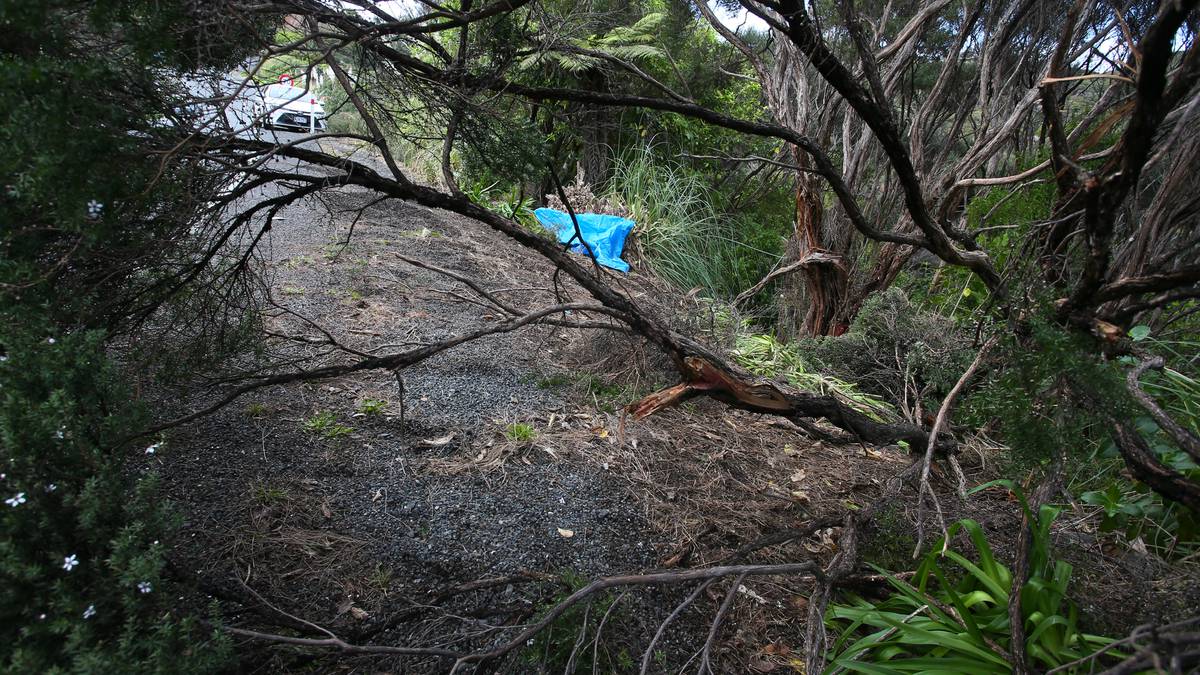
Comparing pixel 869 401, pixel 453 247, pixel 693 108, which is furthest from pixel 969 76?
pixel 693 108

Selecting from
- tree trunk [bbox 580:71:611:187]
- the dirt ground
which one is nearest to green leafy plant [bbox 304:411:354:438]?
the dirt ground

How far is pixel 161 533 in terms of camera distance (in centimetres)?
143

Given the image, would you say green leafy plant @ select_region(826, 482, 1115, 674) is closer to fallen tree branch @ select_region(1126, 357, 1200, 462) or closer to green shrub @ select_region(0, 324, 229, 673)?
fallen tree branch @ select_region(1126, 357, 1200, 462)

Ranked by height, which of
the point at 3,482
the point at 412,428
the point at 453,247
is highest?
the point at 453,247

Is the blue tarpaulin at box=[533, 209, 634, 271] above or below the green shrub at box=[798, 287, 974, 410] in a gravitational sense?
above

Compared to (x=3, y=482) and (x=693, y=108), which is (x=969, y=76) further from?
(x=3, y=482)

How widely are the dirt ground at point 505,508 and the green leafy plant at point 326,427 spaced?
10mm

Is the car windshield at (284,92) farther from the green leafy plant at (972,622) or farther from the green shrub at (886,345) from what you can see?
the green shrub at (886,345)

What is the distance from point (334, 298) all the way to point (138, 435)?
11.0ft

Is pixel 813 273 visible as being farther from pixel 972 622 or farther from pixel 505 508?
pixel 972 622

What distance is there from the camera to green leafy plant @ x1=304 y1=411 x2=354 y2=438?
3.15m

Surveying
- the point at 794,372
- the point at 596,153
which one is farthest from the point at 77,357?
the point at 596,153

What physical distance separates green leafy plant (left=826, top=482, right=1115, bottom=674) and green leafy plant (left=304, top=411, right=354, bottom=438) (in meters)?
→ 2.30

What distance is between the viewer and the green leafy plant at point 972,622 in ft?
6.18
